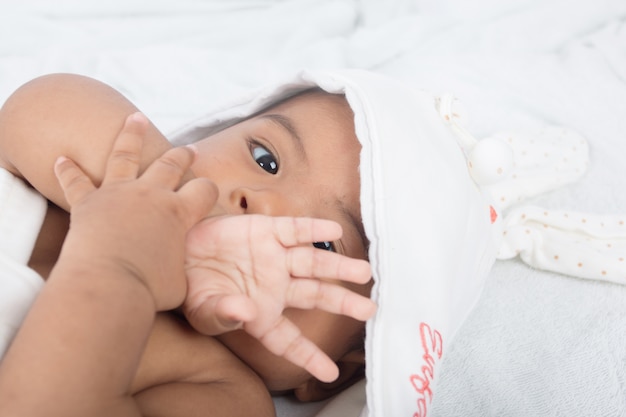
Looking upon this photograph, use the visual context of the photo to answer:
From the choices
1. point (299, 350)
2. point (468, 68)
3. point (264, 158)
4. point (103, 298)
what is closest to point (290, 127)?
point (264, 158)

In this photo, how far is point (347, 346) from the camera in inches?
44.0

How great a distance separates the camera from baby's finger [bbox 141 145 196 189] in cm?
81

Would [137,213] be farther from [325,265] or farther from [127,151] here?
[325,265]

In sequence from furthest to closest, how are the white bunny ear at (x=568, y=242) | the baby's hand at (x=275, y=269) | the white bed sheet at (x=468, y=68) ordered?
1. the white bunny ear at (x=568, y=242)
2. the white bed sheet at (x=468, y=68)
3. the baby's hand at (x=275, y=269)

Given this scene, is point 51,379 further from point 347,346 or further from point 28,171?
point 347,346

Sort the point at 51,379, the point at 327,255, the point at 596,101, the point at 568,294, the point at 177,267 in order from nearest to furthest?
1. the point at 51,379
2. the point at 177,267
3. the point at 327,255
4. the point at 568,294
5. the point at 596,101

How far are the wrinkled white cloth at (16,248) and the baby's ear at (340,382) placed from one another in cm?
51

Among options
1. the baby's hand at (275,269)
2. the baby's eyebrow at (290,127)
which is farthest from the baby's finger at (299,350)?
the baby's eyebrow at (290,127)

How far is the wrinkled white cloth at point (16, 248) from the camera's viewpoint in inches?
29.9

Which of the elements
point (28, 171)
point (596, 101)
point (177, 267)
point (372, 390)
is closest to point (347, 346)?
point (372, 390)

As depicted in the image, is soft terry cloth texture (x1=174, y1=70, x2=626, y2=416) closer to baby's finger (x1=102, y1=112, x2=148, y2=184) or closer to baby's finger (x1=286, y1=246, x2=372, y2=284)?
baby's finger (x1=286, y1=246, x2=372, y2=284)

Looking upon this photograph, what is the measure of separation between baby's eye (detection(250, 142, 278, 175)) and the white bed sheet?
43 centimetres

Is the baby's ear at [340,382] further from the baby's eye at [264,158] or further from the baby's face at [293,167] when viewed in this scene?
the baby's eye at [264,158]

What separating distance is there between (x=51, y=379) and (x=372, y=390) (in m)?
0.47
